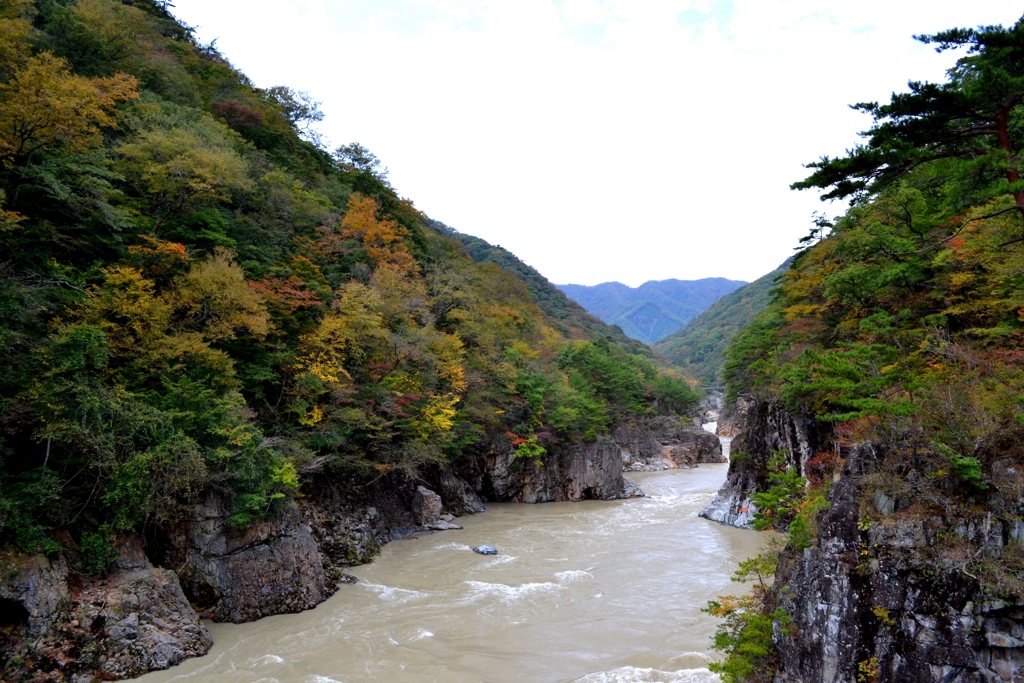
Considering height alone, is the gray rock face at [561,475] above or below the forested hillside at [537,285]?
below

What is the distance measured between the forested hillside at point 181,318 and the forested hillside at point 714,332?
3825 inches

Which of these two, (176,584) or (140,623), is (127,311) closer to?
(176,584)

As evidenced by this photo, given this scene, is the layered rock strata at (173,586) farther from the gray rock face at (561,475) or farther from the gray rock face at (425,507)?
the gray rock face at (561,475)

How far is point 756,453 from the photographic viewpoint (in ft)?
77.3

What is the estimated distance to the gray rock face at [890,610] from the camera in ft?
19.6

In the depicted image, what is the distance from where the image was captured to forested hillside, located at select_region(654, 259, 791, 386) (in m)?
124

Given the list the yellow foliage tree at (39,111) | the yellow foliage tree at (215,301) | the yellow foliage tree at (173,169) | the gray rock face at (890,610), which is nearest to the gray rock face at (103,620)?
the yellow foliage tree at (215,301)

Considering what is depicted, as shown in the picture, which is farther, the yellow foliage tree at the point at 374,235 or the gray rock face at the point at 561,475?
the gray rock face at the point at 561,475

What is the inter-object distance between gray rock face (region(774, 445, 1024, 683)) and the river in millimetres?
3690

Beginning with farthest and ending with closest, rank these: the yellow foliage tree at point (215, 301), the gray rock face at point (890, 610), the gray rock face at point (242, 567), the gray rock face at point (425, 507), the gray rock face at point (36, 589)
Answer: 1. the gray rock face at point (425, 507)
2. the yellow foliage tree at point (215, 301)
3. the gray rock face at point (242, 567)
4. the gray rock face at point (36, 589)
5. the gray rock face at point (890, 610)

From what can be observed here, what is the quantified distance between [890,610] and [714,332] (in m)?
144

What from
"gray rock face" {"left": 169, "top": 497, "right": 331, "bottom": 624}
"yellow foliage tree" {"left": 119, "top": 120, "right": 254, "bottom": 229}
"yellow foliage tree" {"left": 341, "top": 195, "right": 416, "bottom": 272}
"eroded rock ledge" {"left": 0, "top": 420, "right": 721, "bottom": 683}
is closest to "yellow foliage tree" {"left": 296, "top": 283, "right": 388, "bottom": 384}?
"eroded rock ledge" {"left": 0, "top": 420, "right": 721, "bottom": 683}

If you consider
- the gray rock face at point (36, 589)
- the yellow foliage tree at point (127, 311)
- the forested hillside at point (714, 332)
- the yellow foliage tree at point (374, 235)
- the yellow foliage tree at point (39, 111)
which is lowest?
the gray rock face at point (36, 589)

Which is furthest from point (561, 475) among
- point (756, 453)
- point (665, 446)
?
point (665, 446)
